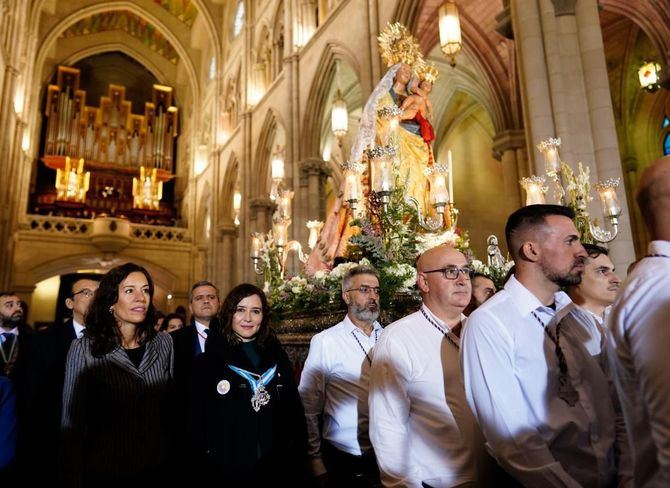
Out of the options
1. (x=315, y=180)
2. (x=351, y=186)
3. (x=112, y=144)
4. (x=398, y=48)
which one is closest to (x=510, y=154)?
(x=315, y=180)

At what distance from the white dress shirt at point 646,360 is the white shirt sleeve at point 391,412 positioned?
68 cm

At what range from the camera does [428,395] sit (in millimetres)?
1688

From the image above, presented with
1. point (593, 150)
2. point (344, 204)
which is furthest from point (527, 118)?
point (344, 204)

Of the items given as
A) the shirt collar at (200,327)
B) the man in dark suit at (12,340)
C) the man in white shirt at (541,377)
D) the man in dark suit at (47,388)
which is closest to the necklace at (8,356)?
the man in dark suit at (12,340)

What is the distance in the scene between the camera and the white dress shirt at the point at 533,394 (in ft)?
4.30

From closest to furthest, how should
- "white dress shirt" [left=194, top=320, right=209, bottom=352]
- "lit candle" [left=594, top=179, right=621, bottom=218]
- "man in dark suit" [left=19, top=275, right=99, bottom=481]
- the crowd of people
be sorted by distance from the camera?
the crowd of people → "man in dark suit" [left=19, top=275, right=99, bottom=481] → "white dress shirt" [left=194, top=320, right=209, bottom=352] → "lit candle" [left=594, top=179, right=621, bottom=218]

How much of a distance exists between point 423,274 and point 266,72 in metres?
14.0

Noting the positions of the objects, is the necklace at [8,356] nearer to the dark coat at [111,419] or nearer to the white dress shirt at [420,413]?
the dark coat at [111,419]

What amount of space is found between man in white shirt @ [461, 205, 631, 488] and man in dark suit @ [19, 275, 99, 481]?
5.12 feet

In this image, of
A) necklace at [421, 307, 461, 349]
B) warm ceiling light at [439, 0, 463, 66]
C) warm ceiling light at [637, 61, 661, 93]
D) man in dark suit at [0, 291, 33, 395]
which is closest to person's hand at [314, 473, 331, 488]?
necklace at [421, 307, 461, 349]

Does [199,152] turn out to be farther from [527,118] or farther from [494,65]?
[527,118]

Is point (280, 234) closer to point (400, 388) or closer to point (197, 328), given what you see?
point (197, 328)

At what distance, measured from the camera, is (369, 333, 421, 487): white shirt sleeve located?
61.4 inches

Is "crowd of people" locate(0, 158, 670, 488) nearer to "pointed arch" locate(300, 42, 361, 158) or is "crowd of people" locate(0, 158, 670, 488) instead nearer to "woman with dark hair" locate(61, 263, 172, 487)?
"woman with dark hair" locate(61, 263, 172, 487)
